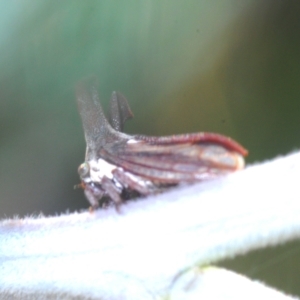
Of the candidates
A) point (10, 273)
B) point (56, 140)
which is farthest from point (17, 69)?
point (10, 273)

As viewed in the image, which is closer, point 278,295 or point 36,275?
point 278,295

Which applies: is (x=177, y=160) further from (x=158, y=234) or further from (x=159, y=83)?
(x=159, y=83)

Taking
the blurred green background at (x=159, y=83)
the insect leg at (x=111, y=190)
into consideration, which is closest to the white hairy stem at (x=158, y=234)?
the insect leg at (x=111, y=190)

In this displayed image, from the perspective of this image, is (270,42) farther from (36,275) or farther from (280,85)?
(36,275)

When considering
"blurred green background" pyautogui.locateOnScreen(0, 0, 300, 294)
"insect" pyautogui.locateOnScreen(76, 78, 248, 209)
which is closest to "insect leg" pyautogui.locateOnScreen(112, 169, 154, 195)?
"insect" pyautogui.locateOnScreen(76, 78, 248, 209)

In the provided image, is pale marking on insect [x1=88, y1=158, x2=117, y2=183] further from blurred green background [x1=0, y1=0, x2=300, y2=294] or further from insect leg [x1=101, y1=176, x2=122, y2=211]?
blurred green background [x1=0, y1=0, x2=300, y2=294]

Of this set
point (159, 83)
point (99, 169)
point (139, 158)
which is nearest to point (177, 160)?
point (139, 158)

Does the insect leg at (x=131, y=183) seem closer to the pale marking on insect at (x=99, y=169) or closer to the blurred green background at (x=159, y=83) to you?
the pale marking on insect at (x=99, y=169)
